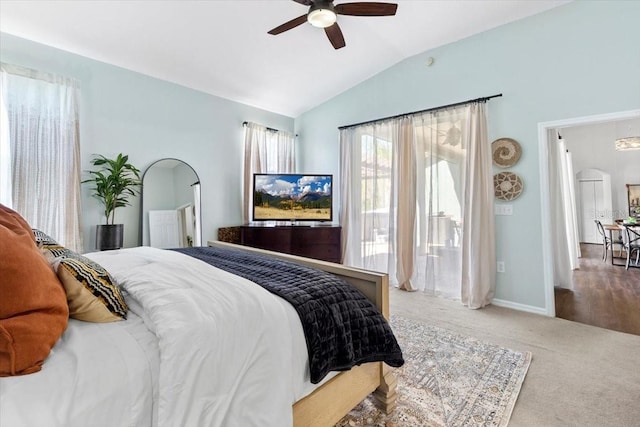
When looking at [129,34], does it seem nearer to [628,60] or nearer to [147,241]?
[147,241]

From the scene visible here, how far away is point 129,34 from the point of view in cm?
296

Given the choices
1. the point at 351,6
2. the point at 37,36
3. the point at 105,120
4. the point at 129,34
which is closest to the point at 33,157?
the point at 105,120

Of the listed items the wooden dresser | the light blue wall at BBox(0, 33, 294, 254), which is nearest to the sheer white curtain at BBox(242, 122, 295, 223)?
the light blue wall at BBox(0, 33, 294, 254)

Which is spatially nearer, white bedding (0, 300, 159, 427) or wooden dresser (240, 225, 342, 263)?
white bedding (0, 300, 159, 427)

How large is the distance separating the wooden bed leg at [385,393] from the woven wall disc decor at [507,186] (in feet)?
8.44

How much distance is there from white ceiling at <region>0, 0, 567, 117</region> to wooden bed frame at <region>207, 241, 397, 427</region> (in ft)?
8.82

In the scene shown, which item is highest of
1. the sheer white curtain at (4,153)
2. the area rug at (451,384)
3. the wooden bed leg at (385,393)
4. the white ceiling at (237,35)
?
the white ceiling at (237,35)

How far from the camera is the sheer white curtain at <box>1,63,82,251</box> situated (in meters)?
2.76

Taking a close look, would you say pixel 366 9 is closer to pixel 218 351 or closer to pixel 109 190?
pixel 218 351

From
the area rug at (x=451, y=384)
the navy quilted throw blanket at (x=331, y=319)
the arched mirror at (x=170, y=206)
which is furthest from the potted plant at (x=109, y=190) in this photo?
the area rug at (x=451, y=384)

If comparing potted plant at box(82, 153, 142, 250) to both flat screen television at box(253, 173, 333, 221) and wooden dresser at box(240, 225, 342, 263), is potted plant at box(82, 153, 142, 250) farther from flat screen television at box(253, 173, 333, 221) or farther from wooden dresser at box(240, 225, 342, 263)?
flat screen television at box(253, 173, 333, 221)

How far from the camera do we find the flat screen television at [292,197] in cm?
443

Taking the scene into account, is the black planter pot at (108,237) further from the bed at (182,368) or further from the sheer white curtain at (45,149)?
the bed at (182,368)

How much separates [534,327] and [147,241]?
422cm
